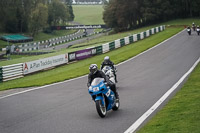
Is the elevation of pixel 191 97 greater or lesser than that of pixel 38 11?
lesser

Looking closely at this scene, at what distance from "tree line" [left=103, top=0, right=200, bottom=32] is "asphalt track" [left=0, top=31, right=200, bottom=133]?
226 ft

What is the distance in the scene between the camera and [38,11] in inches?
4215

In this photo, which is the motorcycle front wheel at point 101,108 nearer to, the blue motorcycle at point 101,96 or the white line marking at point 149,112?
the blue motorcycle at point 101,96

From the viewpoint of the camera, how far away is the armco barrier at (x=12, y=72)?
27.6 meters

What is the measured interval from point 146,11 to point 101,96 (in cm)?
8100

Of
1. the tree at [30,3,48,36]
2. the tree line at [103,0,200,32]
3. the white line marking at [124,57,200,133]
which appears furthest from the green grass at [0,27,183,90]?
the tree at [30,3,48,36]

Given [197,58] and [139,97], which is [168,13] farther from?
[139,97]

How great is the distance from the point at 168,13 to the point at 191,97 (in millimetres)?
81564

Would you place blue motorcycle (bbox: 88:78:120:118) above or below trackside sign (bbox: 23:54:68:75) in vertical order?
above

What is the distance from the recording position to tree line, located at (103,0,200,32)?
91.4 meters

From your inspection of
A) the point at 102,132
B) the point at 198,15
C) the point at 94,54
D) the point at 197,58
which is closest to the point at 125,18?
the point at 198,15

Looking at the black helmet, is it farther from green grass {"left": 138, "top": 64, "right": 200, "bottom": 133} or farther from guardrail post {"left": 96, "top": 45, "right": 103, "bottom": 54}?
guardrail post {"left": 96, "top": 45, "right": 103, "bottom": 54}

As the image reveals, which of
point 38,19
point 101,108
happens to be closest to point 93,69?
point 101,108

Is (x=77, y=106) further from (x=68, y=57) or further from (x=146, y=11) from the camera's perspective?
(x=146, y=11)
